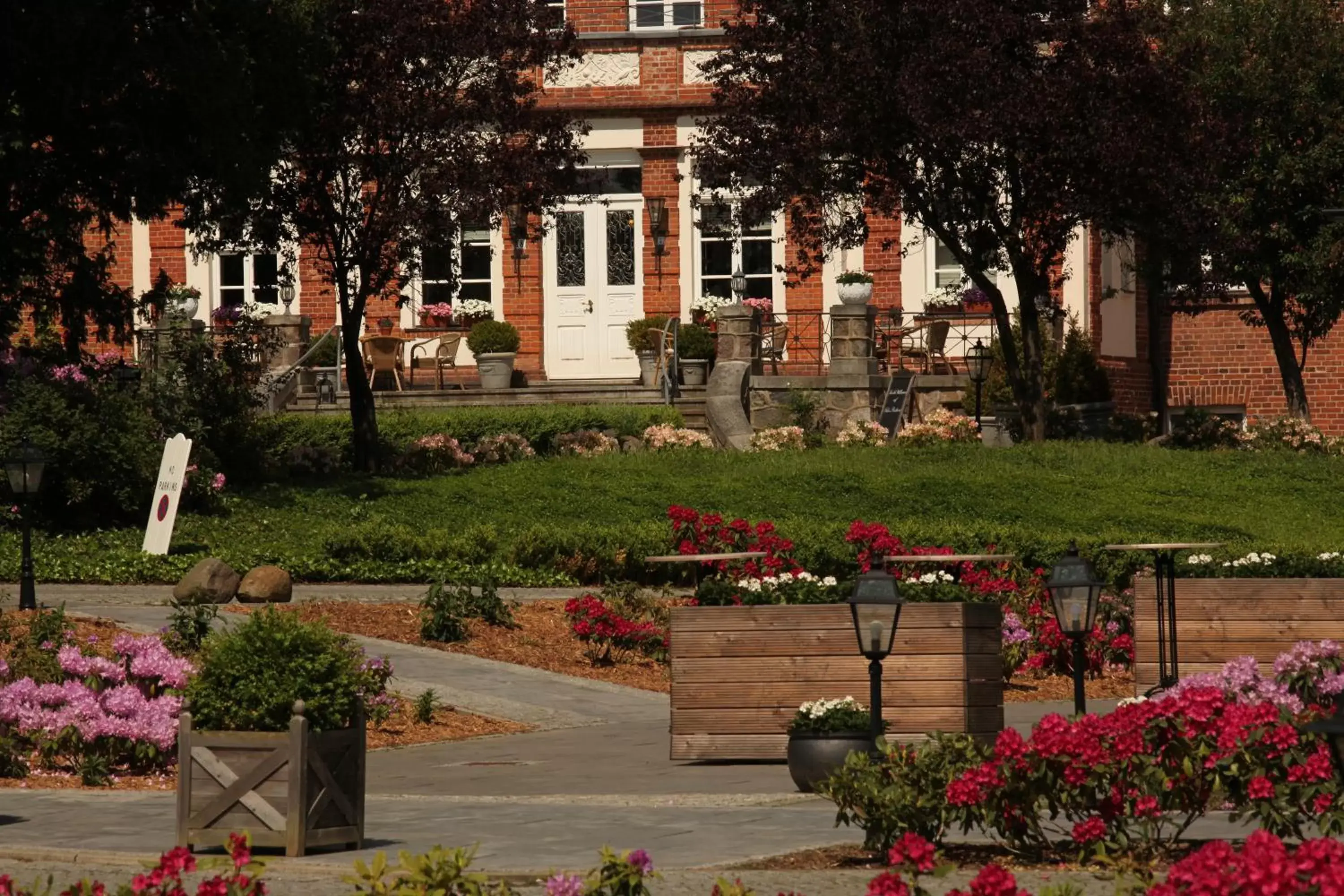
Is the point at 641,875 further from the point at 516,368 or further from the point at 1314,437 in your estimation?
the point at 516,368

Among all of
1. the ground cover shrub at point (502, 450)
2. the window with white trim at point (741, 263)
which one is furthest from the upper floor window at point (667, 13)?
the ground cover shrub at point (502, 450)

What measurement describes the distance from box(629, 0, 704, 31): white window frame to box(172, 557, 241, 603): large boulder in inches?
628

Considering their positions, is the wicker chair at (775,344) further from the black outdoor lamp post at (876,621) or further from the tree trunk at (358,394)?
the black outdoor lamp post at (876,621)

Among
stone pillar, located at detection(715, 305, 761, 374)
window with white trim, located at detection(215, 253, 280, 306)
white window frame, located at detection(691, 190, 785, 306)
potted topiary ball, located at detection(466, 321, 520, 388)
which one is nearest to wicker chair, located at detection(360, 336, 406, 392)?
potted topiary ball, located at detection(466, 321, 520, 388)

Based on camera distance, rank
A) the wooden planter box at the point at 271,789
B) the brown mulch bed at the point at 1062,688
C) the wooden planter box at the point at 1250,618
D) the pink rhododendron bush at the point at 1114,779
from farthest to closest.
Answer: the brown mulch bed at the point at 1062,688
the wooden planter box at the point at 1250,618
the wooden planter box at the point at 271,789
the pink rhododendron bush at the point at 1114,779

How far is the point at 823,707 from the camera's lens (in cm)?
1075

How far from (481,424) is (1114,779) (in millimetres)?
19661

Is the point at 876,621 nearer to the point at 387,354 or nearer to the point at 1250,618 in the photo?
the point at 1250,618

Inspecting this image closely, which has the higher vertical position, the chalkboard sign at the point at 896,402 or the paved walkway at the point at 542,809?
the chalkboard sign at the point at 896,402

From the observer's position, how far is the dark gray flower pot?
10.5m

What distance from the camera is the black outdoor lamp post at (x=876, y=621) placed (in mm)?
9891

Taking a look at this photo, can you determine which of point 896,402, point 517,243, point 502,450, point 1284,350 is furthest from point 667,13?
point 1284,350

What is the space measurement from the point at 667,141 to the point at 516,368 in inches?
155

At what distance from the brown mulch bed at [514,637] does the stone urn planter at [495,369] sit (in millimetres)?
12519
